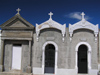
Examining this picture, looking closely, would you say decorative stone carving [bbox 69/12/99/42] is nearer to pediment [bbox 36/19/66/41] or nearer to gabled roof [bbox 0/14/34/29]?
pediment [bbox 36/19/66/41]

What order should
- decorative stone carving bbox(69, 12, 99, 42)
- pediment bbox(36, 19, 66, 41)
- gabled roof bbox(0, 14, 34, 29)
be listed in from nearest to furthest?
decorative stone carving bbox(69, 12, 99, 42) → pediment bbox(36, 19, 66, 41) → gabled roof bbox(0, 14, 34, 29)

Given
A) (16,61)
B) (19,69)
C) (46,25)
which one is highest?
(46,25)

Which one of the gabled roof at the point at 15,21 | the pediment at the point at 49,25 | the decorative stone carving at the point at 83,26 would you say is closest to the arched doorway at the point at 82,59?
the decorative stone carving at the point at 83,26

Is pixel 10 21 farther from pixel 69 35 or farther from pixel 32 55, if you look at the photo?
pixel 69 35

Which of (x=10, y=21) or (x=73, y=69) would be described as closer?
(x=73, y=69)

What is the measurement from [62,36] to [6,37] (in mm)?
5500

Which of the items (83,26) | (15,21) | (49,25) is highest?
(15,21)

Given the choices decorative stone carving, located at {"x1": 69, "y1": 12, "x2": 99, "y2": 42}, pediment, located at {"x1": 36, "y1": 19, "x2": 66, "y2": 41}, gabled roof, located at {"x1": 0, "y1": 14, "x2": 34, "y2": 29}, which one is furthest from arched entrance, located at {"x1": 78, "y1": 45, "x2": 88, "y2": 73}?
gabled roof, located at {"x1": 0, "y1": 14, "x2": 34, "y2": 29}

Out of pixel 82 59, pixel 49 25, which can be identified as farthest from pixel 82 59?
pixel 49 25

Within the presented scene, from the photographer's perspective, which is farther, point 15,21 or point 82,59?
point 82,59

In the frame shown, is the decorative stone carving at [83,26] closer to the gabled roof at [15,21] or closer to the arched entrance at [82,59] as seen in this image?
the arched entrance at [82,59]

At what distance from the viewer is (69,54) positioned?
39.5ft

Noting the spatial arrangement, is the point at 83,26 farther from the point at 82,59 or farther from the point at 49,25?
the point at 82,59

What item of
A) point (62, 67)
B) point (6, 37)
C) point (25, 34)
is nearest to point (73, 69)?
point (62, 67)
